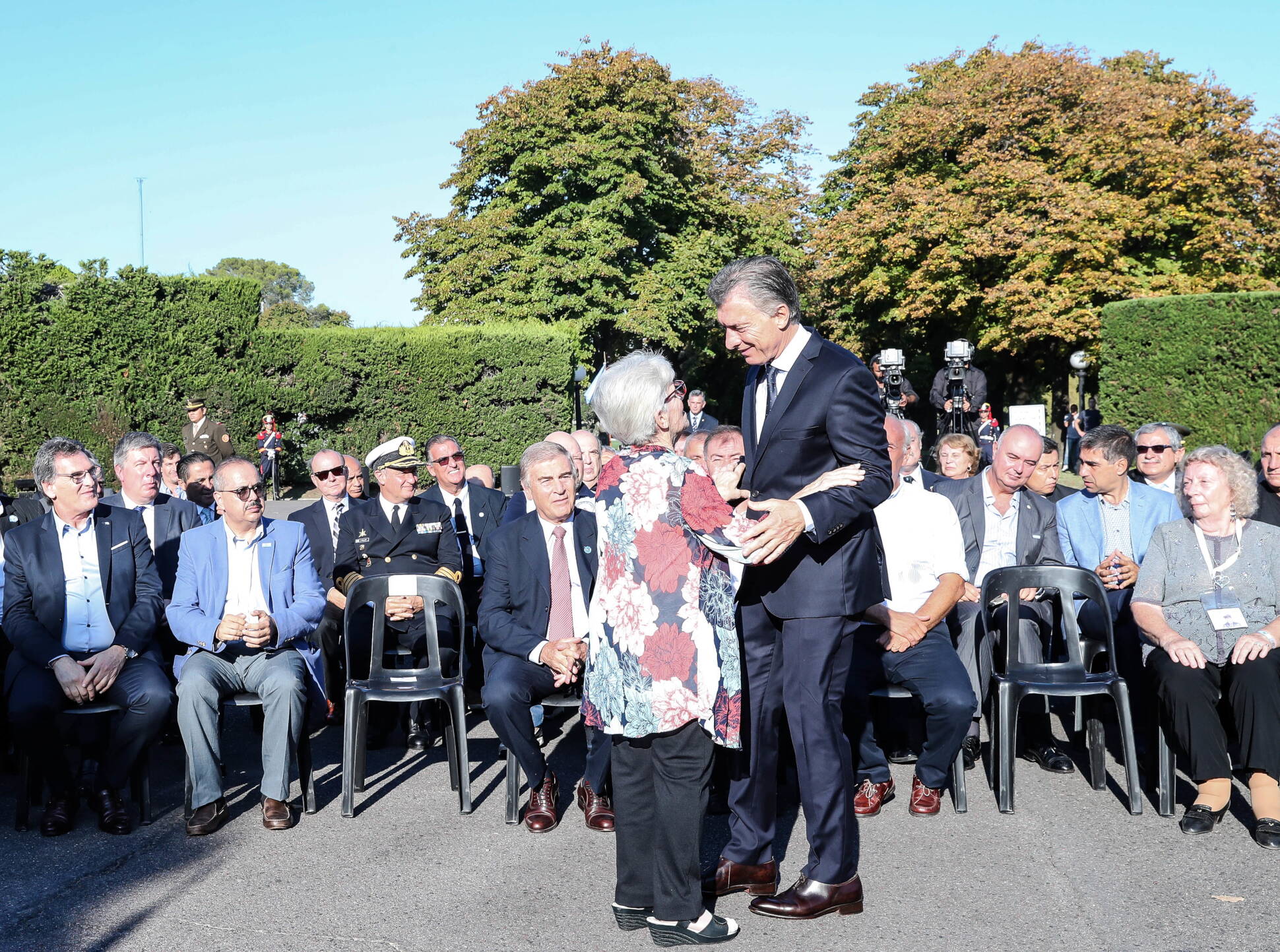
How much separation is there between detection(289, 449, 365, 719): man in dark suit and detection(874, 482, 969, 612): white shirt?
3.05 m

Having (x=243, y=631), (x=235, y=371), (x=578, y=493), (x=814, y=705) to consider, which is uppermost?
(x=235, y=371)

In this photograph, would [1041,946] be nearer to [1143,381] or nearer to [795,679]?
[795,679]

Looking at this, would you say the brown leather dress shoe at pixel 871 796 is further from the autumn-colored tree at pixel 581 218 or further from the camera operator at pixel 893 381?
the autumn-colored tree at pixel 581 218

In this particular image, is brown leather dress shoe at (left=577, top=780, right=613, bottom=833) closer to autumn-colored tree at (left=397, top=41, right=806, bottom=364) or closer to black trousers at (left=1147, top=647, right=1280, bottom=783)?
black trousers at (left=1147, top=647, right=1280, bottom=783)

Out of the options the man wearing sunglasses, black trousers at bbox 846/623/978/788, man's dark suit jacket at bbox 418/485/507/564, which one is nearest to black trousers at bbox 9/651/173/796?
man's dark suit jacket at bbox 418/485/507/564

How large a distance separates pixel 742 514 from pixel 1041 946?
1.70 meters

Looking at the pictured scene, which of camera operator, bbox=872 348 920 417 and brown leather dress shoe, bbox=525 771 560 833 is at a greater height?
camera operator, bbox=872 348 920 417

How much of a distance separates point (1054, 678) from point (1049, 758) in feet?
1.93

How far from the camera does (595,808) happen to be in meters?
4.82

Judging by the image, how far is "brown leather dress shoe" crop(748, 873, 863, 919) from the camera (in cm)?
379

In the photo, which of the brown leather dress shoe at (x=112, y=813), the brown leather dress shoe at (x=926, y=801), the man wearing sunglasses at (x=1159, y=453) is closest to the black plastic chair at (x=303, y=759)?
the brown leather dress shoe at (x=112, y=813)

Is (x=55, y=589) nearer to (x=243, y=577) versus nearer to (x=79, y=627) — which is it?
(x=79, y=627)

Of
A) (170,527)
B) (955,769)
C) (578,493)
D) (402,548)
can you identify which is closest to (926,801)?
(955,769)

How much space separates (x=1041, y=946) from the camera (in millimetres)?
3559
